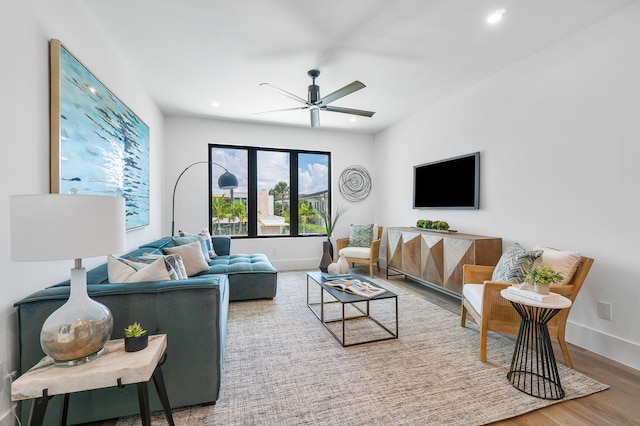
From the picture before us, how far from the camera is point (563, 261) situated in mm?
2275

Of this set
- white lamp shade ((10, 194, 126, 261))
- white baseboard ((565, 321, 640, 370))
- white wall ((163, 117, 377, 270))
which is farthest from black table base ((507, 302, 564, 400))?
white wall ((163, 117, 377, 270))

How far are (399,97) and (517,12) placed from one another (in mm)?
1851

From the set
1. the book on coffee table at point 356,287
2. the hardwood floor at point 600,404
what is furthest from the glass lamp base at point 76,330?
the hardwood floor at point 600,404

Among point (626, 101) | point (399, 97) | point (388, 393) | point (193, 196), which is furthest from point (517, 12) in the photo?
point (193, 196)

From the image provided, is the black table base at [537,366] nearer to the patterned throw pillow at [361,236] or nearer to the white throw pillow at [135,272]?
the white throw pillow at [135,272]

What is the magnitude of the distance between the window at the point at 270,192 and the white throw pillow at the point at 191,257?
1.94 meters

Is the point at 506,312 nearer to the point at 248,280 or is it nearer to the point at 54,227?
the point at 248,280

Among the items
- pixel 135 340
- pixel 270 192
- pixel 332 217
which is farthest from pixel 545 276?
pixel 270 192

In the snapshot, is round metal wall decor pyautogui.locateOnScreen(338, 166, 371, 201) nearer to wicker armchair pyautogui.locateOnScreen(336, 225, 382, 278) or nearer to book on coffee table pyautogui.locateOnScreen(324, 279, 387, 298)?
wicker armchair pyautogui.locateOnScreen(336, 225, 382, 278)

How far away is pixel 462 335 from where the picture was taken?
2.67 metres

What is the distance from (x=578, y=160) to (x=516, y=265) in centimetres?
112

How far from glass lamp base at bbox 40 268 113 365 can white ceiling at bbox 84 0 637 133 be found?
84.7 inches

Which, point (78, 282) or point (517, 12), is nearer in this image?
point (78, 282)

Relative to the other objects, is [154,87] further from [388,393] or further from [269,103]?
[388,393]
